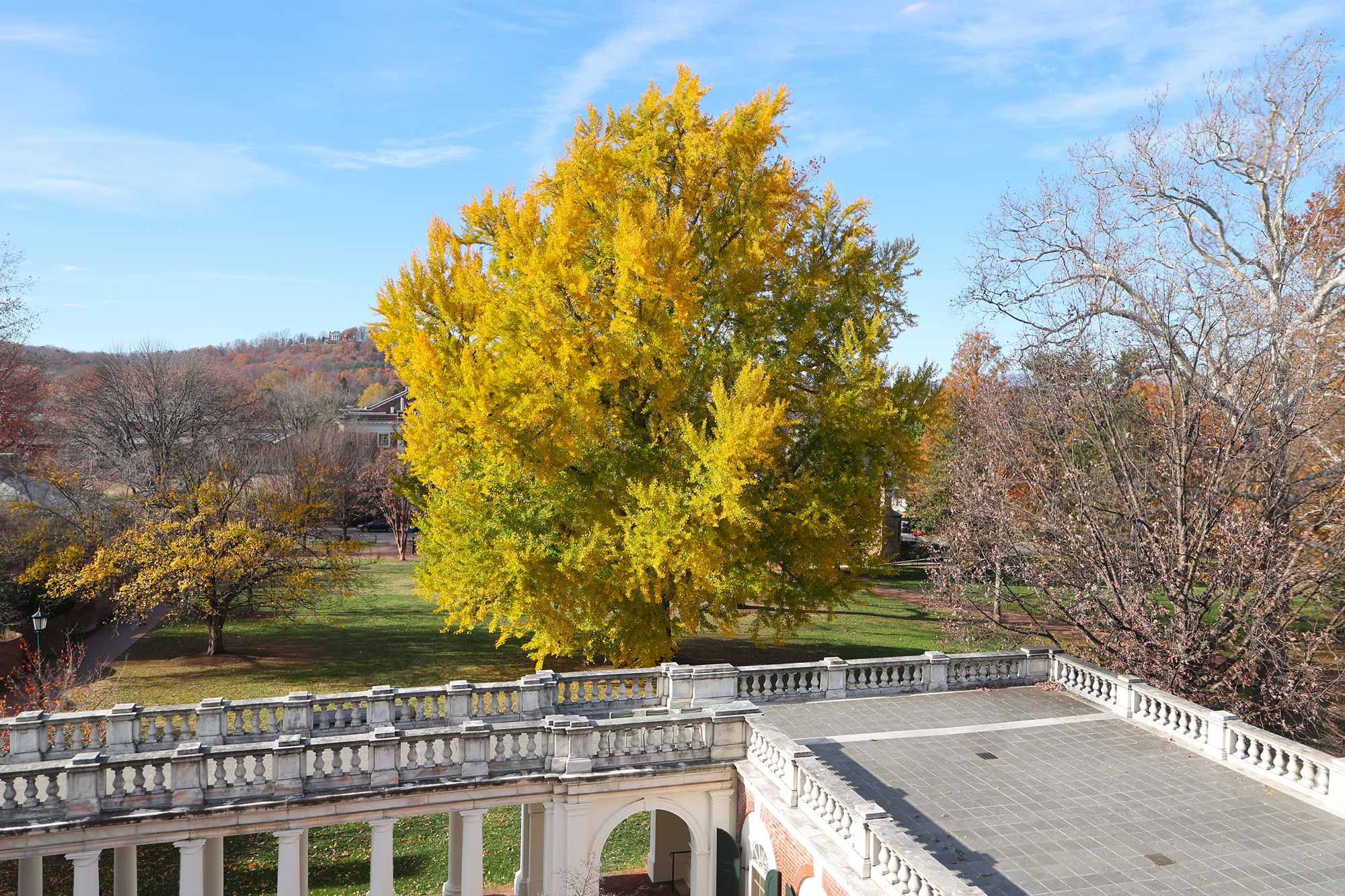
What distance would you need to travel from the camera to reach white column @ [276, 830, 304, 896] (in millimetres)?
12703

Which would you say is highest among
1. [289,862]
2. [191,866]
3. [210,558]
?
[210,558]

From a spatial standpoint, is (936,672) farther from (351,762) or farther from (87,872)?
(87,872)

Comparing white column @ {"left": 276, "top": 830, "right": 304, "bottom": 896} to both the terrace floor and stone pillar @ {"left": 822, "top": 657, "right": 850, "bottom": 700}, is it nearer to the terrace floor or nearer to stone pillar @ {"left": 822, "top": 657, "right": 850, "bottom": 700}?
the terrace floor

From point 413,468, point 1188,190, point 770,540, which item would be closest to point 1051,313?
point 1188,190

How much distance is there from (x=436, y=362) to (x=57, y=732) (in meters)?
9.90

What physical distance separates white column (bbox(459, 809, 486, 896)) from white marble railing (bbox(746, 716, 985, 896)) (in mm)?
4594

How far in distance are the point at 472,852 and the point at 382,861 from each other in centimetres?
138

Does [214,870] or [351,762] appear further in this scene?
[214,870]

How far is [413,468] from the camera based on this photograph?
2220 centimetres

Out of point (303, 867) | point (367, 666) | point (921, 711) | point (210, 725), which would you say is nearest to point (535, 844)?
point (303, 867)

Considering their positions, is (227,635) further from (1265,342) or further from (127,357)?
(1265,342)

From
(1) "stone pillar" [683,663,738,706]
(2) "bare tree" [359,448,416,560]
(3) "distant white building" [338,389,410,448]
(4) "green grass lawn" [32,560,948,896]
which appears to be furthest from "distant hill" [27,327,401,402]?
(1) "stone pillar" [683,663,738,706]

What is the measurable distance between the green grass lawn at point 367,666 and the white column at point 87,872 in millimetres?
4739

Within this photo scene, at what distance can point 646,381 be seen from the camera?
1900cm
